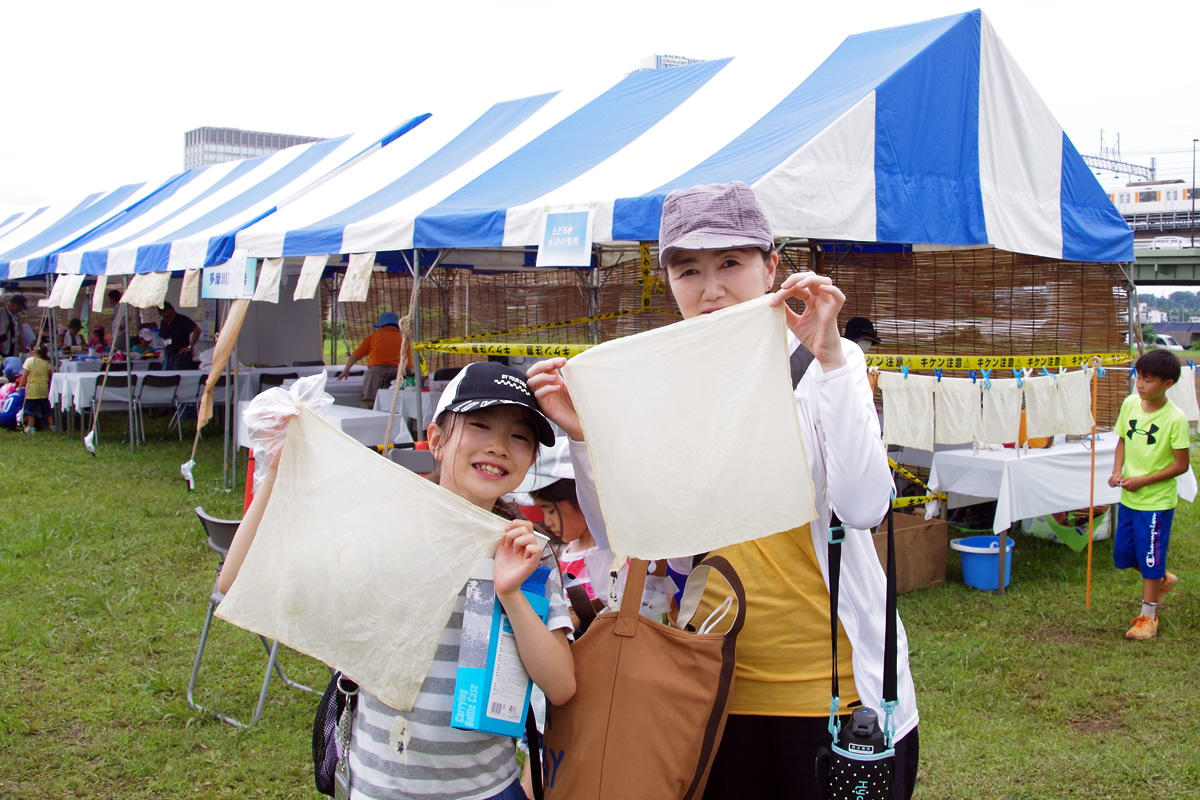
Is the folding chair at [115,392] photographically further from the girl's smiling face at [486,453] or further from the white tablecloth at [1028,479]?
the girl's smiling face at [486,453]

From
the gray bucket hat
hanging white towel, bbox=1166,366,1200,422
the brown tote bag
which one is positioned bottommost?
the brown tote bag

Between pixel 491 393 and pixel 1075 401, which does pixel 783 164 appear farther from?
pixel 491 393

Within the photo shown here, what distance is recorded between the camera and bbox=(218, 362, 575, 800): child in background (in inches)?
51.4

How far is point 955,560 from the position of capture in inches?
225

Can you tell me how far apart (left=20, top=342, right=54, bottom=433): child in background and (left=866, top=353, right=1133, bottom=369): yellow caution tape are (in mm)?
10661

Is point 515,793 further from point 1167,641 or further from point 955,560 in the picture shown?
point 955,560

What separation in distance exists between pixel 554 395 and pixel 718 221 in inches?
14.5

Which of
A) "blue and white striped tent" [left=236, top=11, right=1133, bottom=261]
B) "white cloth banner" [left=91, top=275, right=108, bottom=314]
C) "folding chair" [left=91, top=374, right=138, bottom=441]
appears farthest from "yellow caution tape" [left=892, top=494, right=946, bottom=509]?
"folding chair" [left=91, top=374, right=138, bottom=441]

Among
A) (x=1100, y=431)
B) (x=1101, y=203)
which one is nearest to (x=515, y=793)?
(x=1100, y=431)

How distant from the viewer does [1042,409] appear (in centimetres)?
511

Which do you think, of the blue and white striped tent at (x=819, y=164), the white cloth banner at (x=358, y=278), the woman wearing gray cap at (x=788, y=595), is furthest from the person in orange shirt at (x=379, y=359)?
the woman wearing gray cap at (x=788, y=595)

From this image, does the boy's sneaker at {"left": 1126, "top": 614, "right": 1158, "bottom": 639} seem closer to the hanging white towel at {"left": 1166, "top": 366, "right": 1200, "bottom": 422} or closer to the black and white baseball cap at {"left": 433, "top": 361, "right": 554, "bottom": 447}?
the hanging white towel at {"left": 1166, "top": 366, "right": 1200, "bottom": 422}

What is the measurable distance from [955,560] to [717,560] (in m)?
4.90

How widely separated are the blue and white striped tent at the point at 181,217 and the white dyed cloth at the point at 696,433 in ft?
23.2
